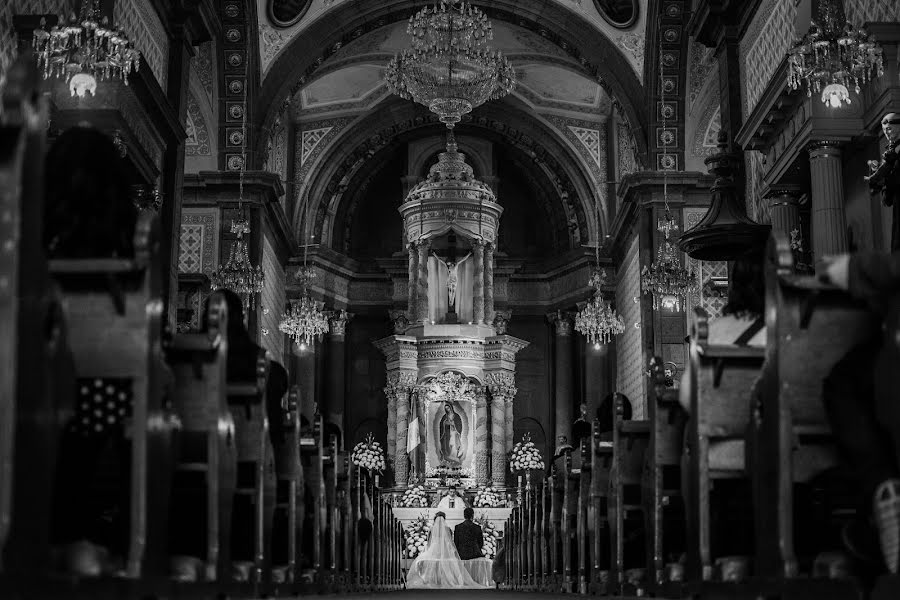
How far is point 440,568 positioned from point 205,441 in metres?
10.8

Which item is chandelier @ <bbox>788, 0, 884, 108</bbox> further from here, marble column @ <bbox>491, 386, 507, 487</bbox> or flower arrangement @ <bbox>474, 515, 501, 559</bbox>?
marble column @ <bbox>491, 386, 507, 487</bbox>

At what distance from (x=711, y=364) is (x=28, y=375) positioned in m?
2.80

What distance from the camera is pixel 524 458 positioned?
24.0 m

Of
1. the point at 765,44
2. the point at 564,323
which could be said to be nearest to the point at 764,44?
the point at 765,44

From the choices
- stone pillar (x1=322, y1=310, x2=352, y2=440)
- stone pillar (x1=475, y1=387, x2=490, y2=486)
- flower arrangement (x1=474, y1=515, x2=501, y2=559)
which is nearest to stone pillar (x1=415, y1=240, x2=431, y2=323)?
stone pillar (x1=475, y1=387, x2=490, y2=486)

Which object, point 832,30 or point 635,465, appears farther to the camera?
point 832,30

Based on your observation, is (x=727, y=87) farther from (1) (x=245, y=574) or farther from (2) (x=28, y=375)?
(2) (x=28, y=375)

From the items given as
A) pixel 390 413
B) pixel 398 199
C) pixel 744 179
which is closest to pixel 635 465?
pixel 744 179

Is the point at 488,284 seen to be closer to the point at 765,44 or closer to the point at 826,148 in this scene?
the point at 765,44

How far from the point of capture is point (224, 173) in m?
19.8

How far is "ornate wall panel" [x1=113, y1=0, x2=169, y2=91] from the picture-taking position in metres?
13.1

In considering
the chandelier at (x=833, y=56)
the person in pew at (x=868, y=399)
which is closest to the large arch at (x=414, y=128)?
the chandelier at (x=833, y=56)

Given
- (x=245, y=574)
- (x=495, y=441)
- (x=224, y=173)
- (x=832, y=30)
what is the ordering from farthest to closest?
(x=495, y=441)
(x=224, y=173)
(x=832, y=30)
(x=245, y=574)

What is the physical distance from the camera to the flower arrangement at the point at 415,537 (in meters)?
19.0
